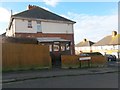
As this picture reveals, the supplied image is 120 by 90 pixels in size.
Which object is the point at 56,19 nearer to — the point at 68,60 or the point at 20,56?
the point at 68,60

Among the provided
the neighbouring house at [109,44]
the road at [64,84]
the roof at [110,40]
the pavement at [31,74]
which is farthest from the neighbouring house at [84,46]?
the road at [64,84]

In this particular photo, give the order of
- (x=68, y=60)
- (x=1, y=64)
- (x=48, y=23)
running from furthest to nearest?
(x=48, y=23) < (x=68, y=60) < (x=1, y=64)

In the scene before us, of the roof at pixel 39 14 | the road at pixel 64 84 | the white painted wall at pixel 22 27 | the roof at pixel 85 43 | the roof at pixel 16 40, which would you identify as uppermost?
the roof at pixel 39 14

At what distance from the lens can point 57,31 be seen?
40906 mm

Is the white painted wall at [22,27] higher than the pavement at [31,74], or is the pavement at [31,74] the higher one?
the white painted wall at [22,27]

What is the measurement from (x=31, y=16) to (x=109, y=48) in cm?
3631

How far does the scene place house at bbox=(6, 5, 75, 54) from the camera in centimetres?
3775

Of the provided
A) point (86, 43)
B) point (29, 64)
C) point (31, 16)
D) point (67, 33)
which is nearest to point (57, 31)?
point (67, 33)

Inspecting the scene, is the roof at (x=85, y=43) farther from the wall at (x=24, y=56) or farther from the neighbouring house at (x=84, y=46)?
the wall at (x=24, y=56)

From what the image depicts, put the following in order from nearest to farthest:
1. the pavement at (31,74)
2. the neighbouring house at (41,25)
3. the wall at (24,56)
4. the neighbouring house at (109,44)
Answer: the pavement at (31,74)
the wall at (24,56)
the neighbouring house at (41,25)
the neighbouring house at (109,44)

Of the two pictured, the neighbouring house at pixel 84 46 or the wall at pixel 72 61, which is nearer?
the wall at pixel 72 61

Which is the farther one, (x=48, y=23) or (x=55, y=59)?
(x=48, y=23)

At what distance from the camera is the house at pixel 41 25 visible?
3775 cm

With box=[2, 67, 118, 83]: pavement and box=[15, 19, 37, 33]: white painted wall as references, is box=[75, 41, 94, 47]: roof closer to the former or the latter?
box=[15, 19, 37, 33]: white painted wall
